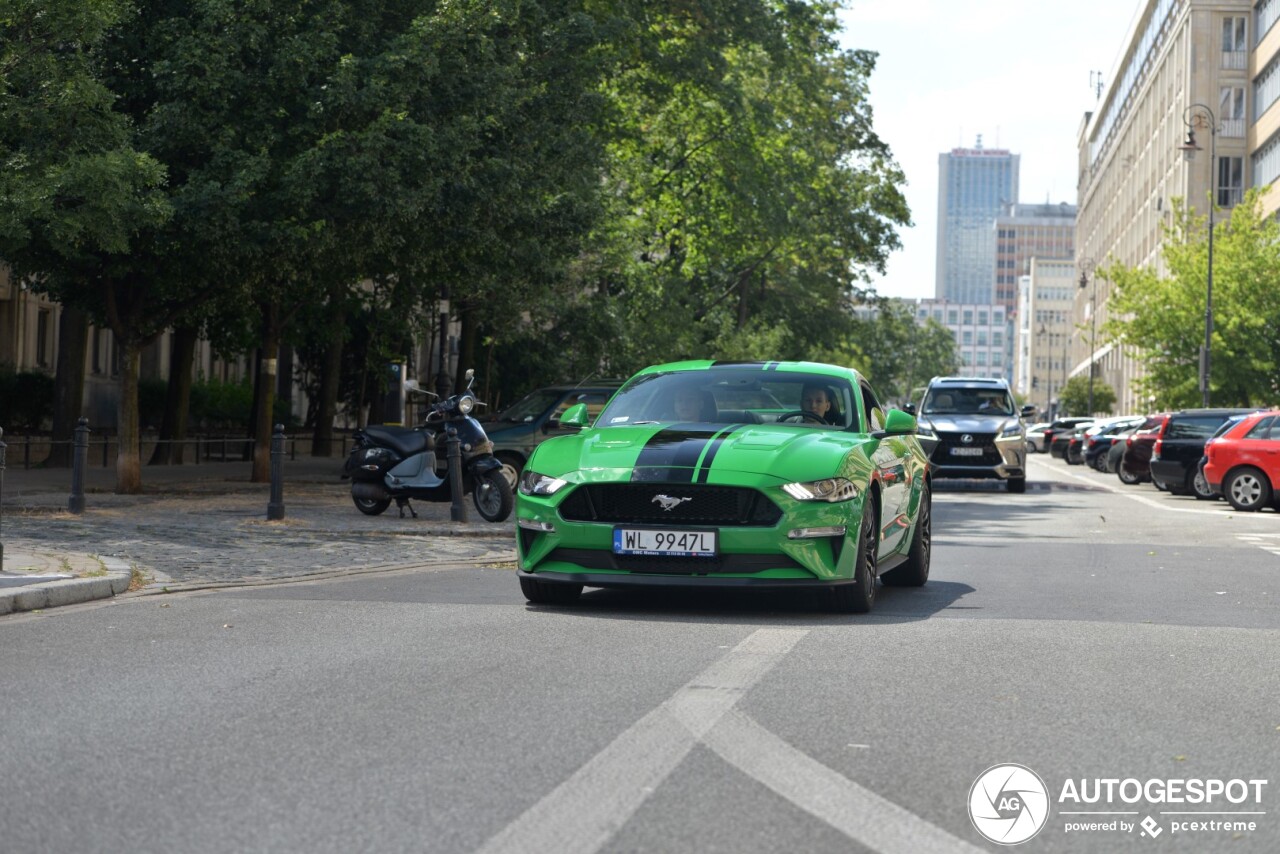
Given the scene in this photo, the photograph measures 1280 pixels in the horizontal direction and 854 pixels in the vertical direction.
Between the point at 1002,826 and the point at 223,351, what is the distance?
31224 millimetres

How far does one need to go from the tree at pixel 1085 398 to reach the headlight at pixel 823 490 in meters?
105

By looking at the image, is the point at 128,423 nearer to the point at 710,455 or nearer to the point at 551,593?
the point at 551,593

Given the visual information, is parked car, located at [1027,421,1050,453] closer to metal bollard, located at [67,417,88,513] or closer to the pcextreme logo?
metal bollard, located at [67,417,88,513]

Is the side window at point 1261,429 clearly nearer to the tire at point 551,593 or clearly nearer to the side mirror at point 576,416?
the side mirror at point 576,416

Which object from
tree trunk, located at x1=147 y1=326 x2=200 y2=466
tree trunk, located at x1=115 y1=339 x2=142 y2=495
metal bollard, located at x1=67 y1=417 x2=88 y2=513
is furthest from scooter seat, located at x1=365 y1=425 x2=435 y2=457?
tree trunk, located at x1=147 y1=326 x2=200 y2=466

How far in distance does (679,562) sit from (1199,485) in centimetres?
2242

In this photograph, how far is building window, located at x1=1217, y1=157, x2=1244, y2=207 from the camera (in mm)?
81375

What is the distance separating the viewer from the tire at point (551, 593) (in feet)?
35.5

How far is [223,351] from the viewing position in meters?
34.8

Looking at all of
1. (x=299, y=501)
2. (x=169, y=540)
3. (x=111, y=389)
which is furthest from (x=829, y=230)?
(x=169, y=540)

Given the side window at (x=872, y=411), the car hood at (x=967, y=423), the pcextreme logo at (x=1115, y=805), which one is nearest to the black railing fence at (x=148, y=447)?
the car hood at (x=967, y=423)

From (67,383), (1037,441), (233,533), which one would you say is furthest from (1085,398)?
(233,533)

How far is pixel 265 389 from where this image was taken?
1069 inches

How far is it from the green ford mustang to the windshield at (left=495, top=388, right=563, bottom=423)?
553 inches
